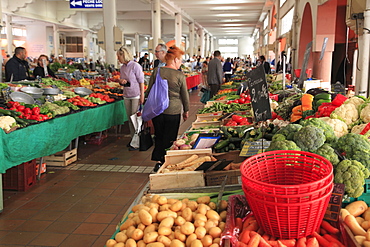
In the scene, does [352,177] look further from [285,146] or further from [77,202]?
[77,202]

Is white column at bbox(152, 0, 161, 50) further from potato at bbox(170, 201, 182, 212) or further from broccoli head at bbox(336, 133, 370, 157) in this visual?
potato at bbox(170, 201, 182, 212)

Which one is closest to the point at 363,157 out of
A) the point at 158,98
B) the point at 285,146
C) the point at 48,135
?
the point at 285,146

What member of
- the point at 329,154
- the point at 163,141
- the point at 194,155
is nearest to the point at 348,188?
the point at 329,154

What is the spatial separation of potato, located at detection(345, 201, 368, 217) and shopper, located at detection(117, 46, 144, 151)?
513cm

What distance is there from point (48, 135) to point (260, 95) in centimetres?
350

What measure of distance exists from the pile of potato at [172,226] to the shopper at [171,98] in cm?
279

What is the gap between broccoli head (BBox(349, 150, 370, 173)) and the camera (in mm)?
2264

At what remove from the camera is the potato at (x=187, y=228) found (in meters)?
2.02

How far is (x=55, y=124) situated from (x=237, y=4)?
58.5 feet

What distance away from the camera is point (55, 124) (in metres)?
5.54

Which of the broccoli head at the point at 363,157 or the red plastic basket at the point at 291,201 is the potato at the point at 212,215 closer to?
the red plastic basket at the point at 291,201

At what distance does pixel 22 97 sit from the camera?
6000mm

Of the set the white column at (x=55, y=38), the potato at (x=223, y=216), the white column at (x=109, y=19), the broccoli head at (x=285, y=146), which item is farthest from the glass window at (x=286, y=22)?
the white column at (x=55, y=38)

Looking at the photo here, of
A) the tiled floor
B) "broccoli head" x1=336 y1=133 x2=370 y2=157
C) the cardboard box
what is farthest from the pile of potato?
the tiled floor
